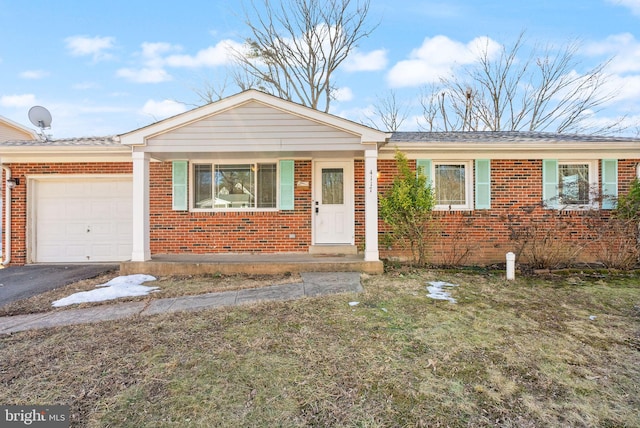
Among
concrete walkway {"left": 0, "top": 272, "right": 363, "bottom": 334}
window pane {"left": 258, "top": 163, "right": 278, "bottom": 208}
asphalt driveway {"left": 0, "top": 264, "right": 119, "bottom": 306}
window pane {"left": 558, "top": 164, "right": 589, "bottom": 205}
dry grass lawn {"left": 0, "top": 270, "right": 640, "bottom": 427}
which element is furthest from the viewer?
window pane {"left": 258, "top": 163, "right": 278, "bottom": 208}

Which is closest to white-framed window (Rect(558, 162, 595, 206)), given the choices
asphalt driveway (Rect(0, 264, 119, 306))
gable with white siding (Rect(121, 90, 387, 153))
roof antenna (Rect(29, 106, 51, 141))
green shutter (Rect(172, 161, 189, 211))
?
gable with white siding (Rect(121, 90, 387, 153))

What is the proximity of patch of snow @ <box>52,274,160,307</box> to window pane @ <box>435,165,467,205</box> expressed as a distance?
629cm

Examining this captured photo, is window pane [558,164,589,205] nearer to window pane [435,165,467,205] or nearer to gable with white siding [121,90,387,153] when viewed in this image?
window pane [435,165,467,205]

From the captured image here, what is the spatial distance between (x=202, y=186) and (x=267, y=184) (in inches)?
61.9

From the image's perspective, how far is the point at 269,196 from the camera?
794 centimetres

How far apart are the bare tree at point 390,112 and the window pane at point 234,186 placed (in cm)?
1368


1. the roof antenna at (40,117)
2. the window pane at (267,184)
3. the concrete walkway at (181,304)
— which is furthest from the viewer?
the roof antenna at (40,117)

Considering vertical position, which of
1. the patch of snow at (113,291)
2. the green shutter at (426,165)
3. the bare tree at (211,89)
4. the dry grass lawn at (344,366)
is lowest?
the dry grass lawn at (344,366)

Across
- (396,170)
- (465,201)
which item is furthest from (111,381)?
(465,201)

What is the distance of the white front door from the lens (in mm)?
7895

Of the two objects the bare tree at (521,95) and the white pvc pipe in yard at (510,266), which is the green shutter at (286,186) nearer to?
the white pvc pipe in yard at (510,266)

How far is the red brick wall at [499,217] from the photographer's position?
7.54m

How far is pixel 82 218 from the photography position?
802 centimetres

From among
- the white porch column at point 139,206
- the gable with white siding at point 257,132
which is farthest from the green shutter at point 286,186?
the white porch column at point 139,206
